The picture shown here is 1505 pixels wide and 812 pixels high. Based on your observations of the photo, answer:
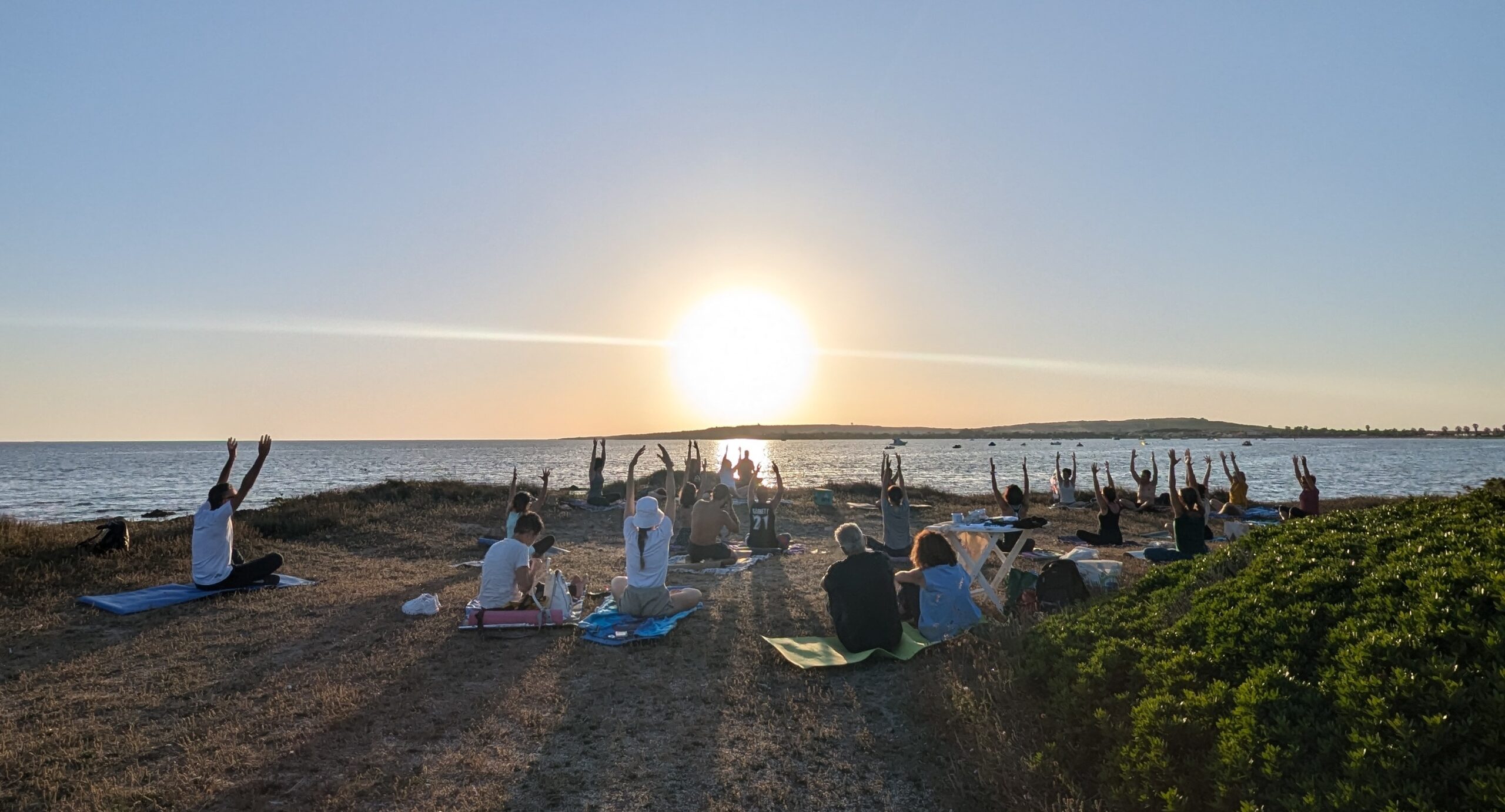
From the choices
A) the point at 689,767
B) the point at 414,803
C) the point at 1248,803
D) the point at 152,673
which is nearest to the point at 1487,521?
the point at 1248,803

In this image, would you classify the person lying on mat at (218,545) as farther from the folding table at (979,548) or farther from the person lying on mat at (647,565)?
the folding table at (979,548)

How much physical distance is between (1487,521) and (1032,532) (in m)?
13.6

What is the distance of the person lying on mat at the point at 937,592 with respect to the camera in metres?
8.58

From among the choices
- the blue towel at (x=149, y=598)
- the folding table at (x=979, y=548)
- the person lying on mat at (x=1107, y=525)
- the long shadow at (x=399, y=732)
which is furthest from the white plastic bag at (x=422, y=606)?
the person lying on mat at (x=1107, y=525)

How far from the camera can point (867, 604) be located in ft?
26.3

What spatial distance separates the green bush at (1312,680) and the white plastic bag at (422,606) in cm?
711

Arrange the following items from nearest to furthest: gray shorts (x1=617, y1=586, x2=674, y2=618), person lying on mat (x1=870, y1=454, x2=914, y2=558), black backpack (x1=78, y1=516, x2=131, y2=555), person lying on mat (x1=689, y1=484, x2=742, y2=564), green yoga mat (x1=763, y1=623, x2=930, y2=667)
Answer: green yoga mat (x1=763, y1=623, x2=930, y2=667) < gray shorts (x1=617, y1=586, x2=674, y2=618) < black backpack (x1=78, y1=516, x2=131, y2=555) < person lying on mat (x1=870, y1=454, x2=914, y2=558) < person lying on mat (x1=689, y1=484, x2=742, y2=564)

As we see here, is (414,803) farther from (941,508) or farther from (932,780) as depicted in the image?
(941,508)

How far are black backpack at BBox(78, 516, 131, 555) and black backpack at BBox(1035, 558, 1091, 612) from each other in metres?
14.0

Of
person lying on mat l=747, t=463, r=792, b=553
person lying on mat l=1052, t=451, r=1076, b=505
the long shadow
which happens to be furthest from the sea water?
the long shadow

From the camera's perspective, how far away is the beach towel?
1373 centimetres

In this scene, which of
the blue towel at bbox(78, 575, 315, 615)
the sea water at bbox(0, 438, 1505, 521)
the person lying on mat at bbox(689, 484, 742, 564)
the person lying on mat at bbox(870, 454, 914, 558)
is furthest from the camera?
the sea water at bbox(0, 438, 1505, 521)

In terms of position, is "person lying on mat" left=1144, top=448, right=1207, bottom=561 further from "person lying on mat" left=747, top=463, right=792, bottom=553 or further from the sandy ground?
"person lying on mat" left=747, top=463, right=792, bottom=553

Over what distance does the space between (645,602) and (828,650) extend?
2.37 m
